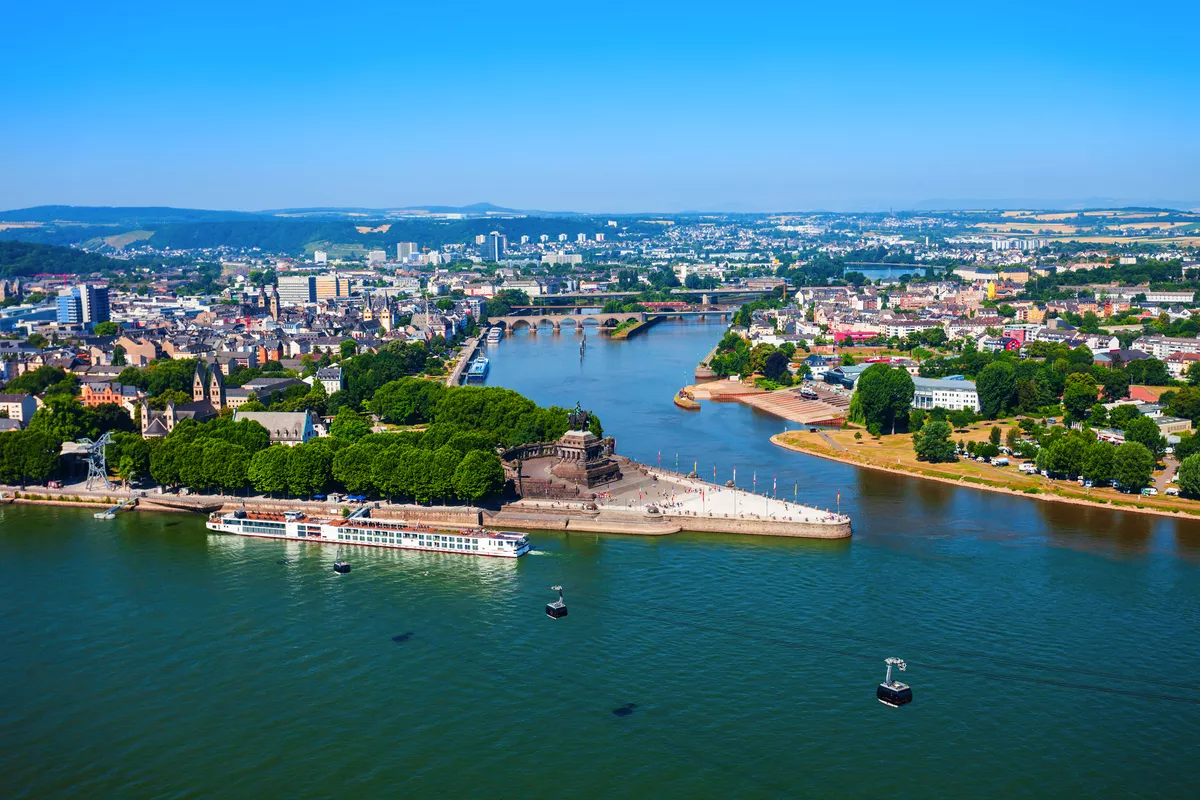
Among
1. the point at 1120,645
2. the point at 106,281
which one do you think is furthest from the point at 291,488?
the point at 106,281

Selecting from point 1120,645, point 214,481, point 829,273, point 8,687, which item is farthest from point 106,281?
point 1120,645

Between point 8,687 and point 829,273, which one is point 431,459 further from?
point 829,273

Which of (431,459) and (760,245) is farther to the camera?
(760,245)

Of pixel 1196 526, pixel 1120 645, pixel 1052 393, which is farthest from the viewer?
pixel 1052 393

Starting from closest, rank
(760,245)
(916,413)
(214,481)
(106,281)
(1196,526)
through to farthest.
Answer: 1. (1196,526)
2. (214,481)
3. (916,413)
4. (106,281)
5. (760,245)

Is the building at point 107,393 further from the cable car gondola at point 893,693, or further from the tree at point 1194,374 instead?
the tree at point 1194,374
